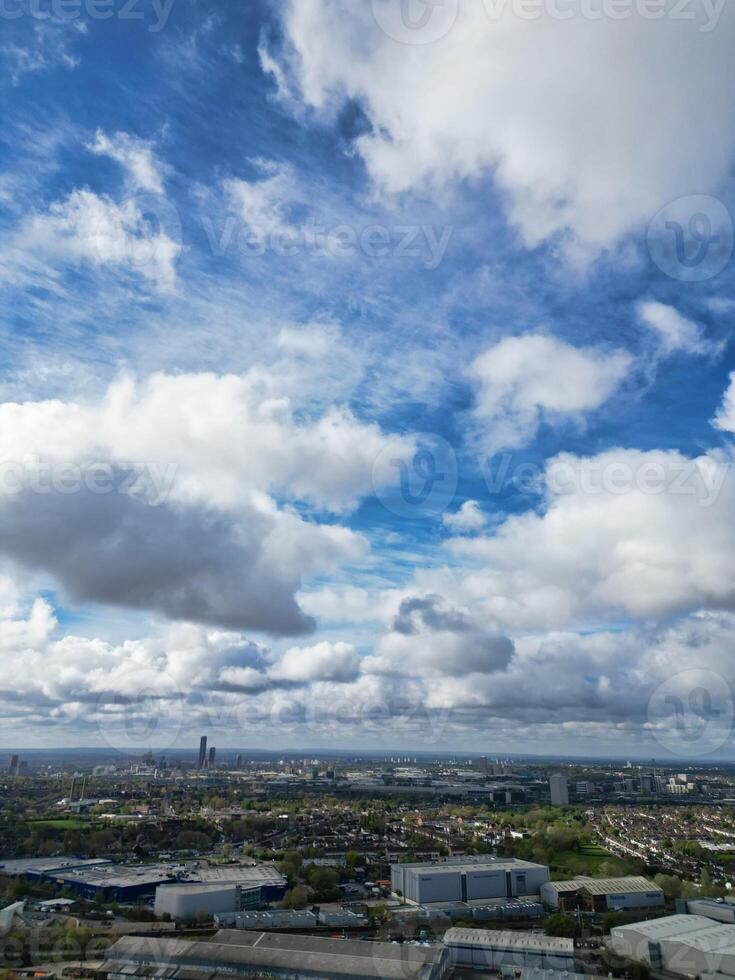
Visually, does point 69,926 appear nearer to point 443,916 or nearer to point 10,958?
point 10,958

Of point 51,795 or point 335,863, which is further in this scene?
point 51,795

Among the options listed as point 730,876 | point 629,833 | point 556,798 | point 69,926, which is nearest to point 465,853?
point 730,876

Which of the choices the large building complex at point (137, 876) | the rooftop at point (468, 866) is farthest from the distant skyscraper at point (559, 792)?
the large building complex at point (137, 876)

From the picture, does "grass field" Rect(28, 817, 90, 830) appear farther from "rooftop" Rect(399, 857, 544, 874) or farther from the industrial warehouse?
"rooftop" Rect(399, 857, 544, 874)

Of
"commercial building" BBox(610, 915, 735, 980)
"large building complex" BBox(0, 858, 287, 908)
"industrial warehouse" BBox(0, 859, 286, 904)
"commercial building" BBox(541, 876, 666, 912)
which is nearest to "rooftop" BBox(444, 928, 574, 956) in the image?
"commercial building" BBox(610, 915, 735, 980)

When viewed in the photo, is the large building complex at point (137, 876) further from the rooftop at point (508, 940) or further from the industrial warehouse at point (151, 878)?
the rooftop at point (508, 940)
